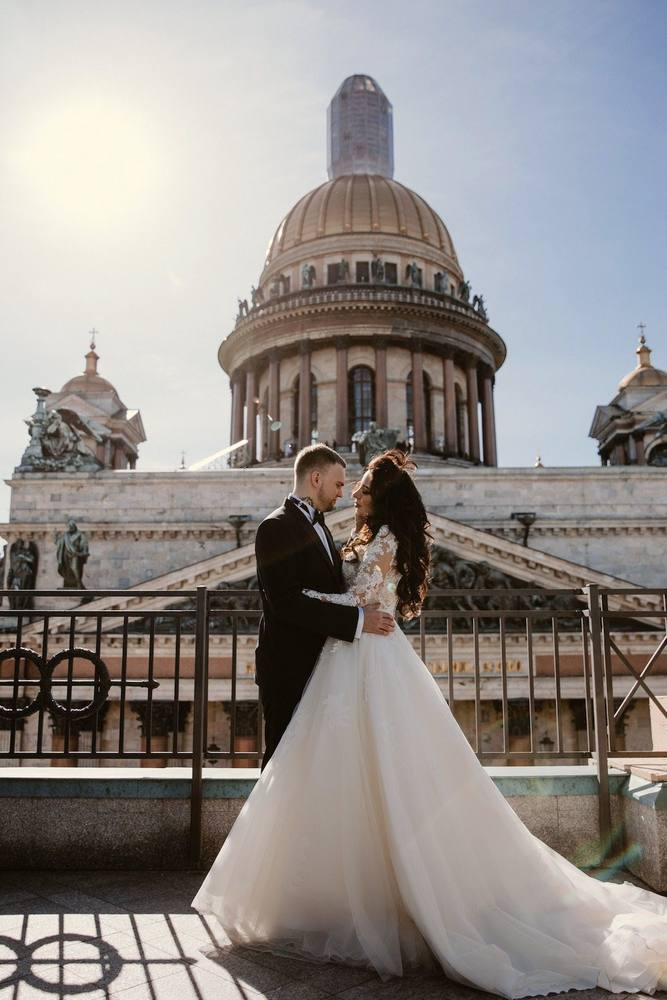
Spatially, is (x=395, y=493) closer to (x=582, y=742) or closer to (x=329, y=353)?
(x=582, y=742)

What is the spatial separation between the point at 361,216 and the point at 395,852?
48098 mm

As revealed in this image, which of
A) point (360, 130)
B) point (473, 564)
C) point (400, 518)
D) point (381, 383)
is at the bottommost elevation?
point (400, 518)

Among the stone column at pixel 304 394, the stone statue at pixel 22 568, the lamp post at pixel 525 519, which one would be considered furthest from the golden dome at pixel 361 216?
the stone statue at pixel 22 568

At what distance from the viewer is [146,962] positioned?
398 cm

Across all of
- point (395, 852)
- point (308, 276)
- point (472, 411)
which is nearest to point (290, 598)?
point (395, 852)

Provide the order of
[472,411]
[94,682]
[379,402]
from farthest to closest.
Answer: [472,411] < [379,402] < [94,682]

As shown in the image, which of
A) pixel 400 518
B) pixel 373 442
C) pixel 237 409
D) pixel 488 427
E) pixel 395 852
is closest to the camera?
pixel 395 852

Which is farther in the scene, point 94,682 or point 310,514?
point 94,682

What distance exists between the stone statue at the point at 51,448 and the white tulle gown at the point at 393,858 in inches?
1184

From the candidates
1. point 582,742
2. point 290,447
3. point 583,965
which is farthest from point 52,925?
point 290,447

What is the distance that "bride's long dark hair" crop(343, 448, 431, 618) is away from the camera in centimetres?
438

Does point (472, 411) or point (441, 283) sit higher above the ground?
point (441, 283)

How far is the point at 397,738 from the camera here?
4.12 metres

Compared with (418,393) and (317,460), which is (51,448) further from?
(317,460)
